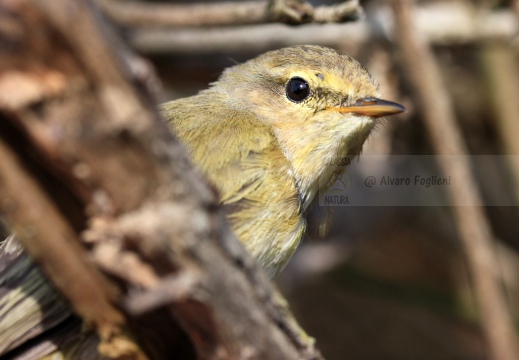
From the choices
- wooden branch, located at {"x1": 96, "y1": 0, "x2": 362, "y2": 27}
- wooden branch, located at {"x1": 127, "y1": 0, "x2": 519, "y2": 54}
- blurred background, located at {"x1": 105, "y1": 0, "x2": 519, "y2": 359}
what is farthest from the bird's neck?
wooden branch, located at {"x1": 127, "y1": 0, "x2": 519, "y2": 54}

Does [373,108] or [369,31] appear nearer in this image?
[373,108]

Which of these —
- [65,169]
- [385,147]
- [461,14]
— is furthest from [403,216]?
[65,169]

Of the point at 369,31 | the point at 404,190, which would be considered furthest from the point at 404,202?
the point at 369,31

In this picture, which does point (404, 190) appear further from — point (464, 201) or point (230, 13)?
point (230, 13)

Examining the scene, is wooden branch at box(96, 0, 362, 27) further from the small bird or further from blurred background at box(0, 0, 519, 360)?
the small bird

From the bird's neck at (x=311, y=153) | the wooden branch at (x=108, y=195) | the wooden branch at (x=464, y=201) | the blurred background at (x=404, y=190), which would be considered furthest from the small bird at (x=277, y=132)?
the blurred background at (x=404, y=190)

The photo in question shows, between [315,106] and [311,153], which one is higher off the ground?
[315,106]

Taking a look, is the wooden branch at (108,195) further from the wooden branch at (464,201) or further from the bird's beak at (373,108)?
the wooden branch at (464,201)
